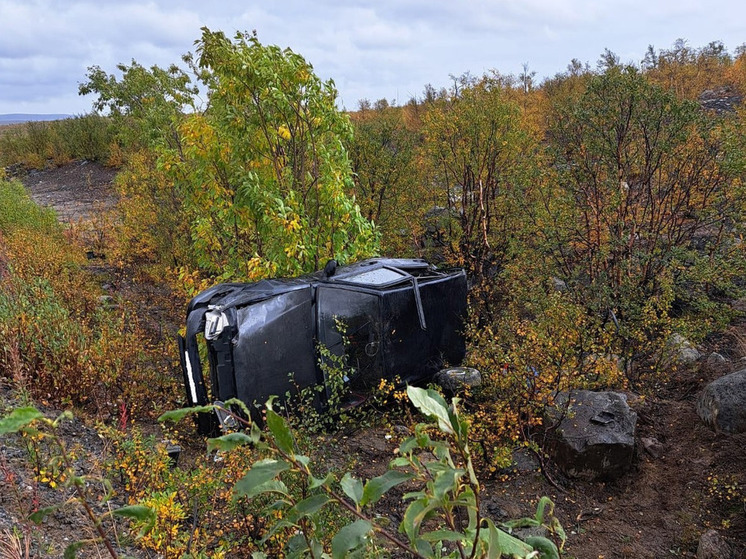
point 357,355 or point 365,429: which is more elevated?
point 357,355

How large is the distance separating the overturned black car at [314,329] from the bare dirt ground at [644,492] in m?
0.81

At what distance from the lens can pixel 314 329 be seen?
492cm

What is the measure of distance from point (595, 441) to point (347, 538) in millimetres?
4925

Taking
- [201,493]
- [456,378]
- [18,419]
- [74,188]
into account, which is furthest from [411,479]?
[74,188]

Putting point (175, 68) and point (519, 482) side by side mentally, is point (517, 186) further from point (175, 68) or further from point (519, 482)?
point (175, 68)

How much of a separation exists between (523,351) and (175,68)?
8866 millimetres

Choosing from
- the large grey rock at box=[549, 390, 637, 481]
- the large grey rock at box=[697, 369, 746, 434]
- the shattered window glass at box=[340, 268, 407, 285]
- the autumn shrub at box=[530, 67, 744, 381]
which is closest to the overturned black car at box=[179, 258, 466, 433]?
the shattered window glass at box=[340, 268, 407, 285]

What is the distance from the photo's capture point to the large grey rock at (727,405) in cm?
527

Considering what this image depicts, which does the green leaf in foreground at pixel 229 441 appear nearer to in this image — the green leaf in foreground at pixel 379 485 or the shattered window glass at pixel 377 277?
the green leaf in foreground at pixel 379 485

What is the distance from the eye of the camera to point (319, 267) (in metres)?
5.80

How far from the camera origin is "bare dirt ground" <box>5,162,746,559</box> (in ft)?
13.6

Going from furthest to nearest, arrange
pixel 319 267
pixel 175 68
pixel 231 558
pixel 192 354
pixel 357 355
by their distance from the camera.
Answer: pixel 175 68, pixel 319 267, pixel 357 355, pixel 192 354, pixel 231 558

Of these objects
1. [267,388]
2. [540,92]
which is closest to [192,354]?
[267,388]

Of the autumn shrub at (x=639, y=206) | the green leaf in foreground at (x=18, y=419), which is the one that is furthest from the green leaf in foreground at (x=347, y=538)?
the autumn shrub at (x=639, y=206)
